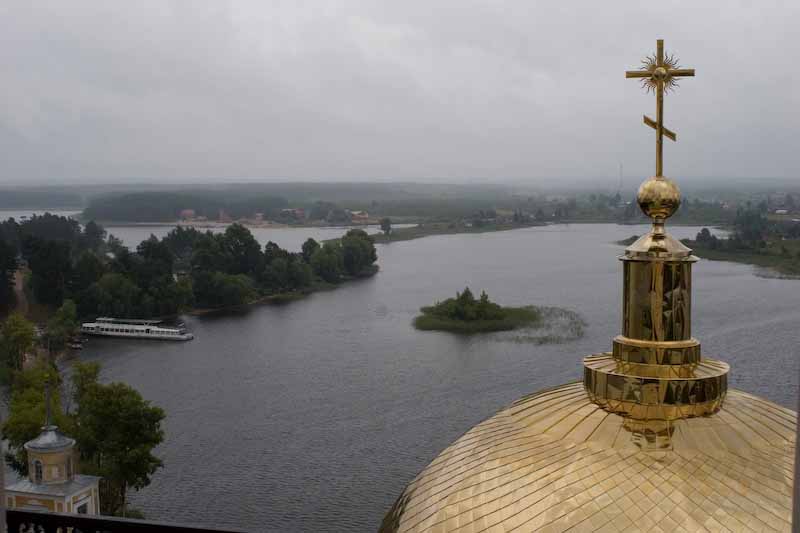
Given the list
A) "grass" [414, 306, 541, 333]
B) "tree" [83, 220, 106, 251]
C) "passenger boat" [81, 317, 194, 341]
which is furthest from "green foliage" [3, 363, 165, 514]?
"tree" [83, 220, 106, 251]

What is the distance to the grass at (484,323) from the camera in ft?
59.6

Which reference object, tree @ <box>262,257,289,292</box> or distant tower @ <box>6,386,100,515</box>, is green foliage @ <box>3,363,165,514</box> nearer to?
distant tower @ <box>6,386,100,515</box>

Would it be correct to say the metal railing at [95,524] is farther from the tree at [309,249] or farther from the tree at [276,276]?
the tree at [309,249]

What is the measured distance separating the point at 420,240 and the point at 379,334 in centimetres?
2565

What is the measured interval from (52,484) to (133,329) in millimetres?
12670

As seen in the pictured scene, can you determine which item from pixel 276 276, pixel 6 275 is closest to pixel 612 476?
pixel 6 275

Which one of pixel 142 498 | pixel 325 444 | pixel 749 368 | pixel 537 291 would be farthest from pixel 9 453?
pixel 537 291


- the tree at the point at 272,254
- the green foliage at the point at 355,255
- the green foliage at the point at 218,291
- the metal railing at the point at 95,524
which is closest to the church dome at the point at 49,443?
the metal railing at the point at 95,524

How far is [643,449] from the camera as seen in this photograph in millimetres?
1682

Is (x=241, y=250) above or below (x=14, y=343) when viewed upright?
above

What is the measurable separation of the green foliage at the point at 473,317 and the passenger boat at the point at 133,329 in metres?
5.41

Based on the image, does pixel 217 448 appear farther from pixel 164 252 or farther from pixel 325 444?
pixel 164 252

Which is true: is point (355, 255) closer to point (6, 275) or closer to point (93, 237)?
point (6, 275)

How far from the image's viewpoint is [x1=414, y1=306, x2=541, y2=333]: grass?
59.6ft
